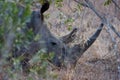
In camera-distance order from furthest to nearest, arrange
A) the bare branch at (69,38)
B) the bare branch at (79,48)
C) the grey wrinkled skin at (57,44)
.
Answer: the bare branch at (69,38)
the bare branch at (79,48)
the grey wrinkled skin at (57,44)

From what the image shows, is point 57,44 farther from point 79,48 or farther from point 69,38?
point 79,48

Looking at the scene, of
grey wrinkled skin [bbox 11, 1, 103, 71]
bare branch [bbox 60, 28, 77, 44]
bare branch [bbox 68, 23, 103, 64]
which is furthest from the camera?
bare branch [bbox 60, 28, 77, 44]

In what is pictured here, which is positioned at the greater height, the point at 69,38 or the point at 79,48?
the point at 69,38

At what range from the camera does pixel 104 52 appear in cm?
789

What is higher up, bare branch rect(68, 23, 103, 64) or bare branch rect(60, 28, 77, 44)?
bare branch rect(60, 28, 77, 44)

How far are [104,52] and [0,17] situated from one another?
16.2 ft

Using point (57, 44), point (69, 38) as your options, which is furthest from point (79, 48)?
point (57, 44)

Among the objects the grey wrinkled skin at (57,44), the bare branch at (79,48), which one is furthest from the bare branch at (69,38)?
the bare branch at (79,48)

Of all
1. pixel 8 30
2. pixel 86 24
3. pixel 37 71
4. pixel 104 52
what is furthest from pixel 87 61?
pixel 8 30

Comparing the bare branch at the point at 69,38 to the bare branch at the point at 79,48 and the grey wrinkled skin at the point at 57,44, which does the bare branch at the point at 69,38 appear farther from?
the bare branch at the point at 79,48

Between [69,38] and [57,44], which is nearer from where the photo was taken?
[57,44]

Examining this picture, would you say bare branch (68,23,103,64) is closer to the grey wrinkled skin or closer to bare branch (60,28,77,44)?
the grey wrinkled skin

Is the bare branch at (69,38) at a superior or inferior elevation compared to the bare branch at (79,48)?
superior

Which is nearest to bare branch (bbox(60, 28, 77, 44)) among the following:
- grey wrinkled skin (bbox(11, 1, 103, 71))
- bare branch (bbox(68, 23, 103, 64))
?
grey wrinkled skin (bbox(11, 1, 103, 71))
